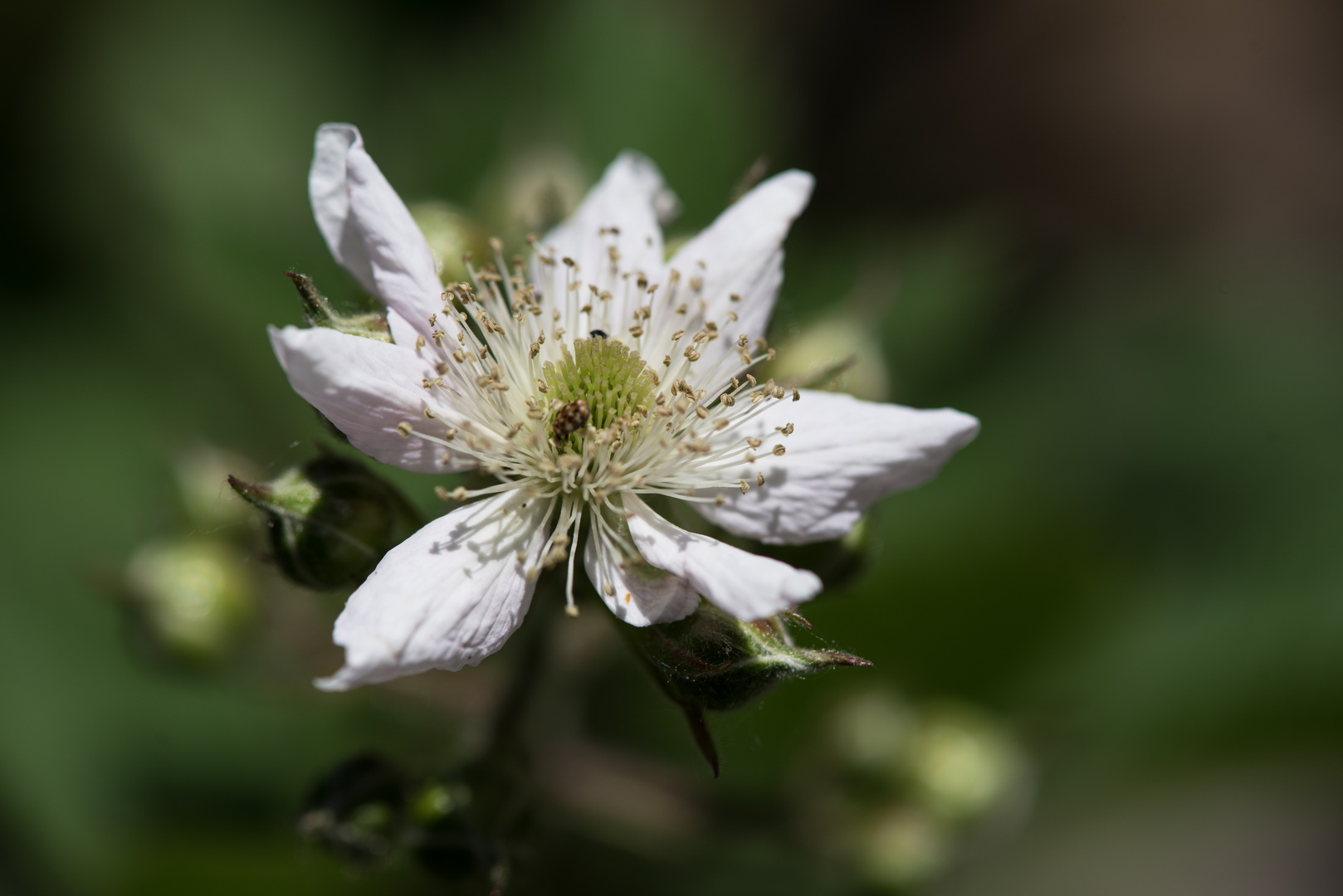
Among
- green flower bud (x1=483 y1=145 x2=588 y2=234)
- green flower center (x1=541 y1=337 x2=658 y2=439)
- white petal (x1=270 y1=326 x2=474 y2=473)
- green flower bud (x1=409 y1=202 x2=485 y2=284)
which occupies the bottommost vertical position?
white petal (x1=270 y1=326 x2=474 y2=473)

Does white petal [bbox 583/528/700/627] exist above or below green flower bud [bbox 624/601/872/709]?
above

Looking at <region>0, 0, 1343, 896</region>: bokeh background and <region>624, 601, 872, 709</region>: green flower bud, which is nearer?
<region>624, 601, 872, 709</region>: green flower bud

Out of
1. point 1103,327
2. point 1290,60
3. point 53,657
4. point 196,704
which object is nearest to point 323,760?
point 196,704

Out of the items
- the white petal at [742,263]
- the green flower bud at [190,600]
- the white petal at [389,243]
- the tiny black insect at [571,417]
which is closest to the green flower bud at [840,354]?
the white petal at [742,263]

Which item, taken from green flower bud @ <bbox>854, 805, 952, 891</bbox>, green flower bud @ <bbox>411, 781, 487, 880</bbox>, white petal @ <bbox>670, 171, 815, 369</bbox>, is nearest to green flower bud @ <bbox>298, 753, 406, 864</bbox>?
green flower bud @ <bbox>411, 781, 487, 880</bbox>

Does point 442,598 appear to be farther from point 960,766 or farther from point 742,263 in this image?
point 960,766

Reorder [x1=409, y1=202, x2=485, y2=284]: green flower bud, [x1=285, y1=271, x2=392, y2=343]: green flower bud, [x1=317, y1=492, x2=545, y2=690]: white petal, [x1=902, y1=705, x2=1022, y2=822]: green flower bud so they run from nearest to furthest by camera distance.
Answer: [x1=317, y1=492, x2=545, y2=690]: white petal, [x1=285, y1=271, x2=392, y2=343]: green flower bud, [x1=409, y1=202, x2=485, y2=284]: green flower bud, [x1=902, y1=705, x2=1022, y2=822]: green flower bud

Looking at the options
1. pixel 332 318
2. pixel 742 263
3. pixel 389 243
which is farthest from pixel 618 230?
pixel 332 318

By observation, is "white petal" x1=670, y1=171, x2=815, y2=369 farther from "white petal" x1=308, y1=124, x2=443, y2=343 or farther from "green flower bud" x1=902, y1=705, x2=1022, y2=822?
"green flower bud" x1=902, y1=705, x2=1022, y2=822
